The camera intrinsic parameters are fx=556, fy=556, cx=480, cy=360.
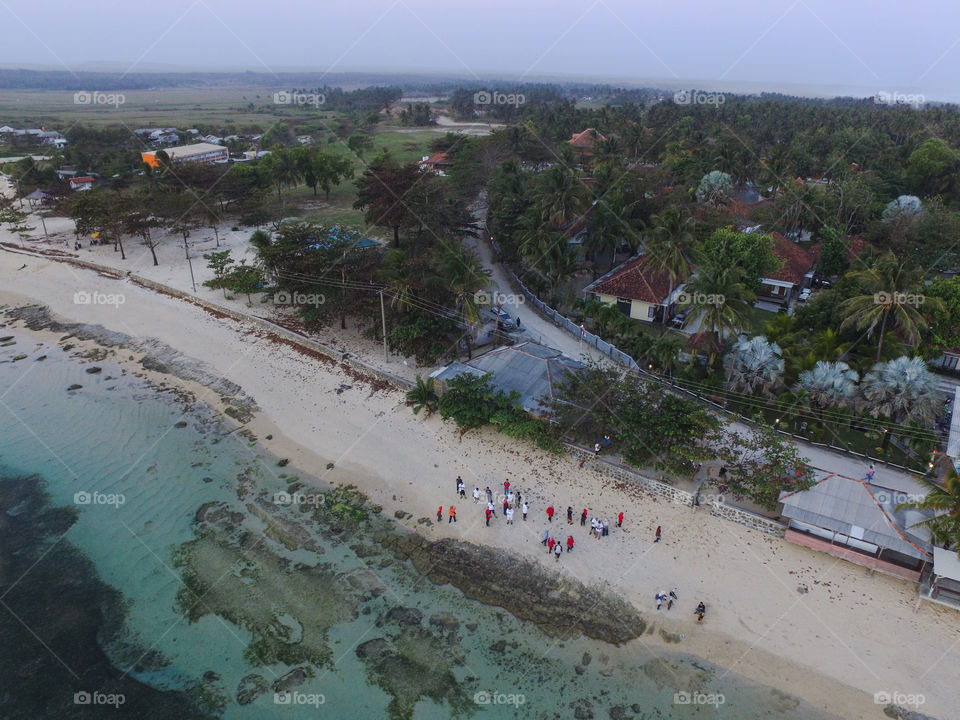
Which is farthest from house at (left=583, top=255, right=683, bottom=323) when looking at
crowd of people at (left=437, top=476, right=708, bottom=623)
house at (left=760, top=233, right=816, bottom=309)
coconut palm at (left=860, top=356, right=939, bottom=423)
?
crowd of people at (left=437, top=476, right=708, bottom=623)

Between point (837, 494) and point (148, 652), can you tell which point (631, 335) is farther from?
point (148, 652)

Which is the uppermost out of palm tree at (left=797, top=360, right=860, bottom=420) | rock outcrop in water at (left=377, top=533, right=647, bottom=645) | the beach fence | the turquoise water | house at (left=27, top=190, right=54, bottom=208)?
house at (left=27, top=190, right=54, bottom=208)

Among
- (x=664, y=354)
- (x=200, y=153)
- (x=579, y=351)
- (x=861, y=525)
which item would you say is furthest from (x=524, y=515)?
(x=200, y=153)

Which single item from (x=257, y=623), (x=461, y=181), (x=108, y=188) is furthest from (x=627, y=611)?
(x=108, y=188)

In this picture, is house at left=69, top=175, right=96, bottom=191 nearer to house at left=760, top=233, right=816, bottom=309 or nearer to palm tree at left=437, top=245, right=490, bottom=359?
palm tree at left=437, top=245, right=490, bottom=359

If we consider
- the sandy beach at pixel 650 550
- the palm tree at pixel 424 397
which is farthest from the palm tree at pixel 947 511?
the palm tree at pixel 424 397
